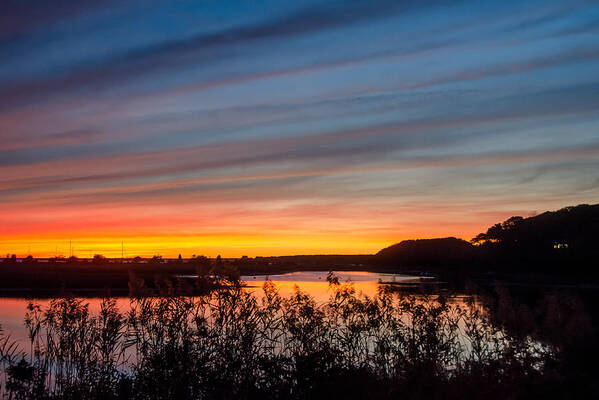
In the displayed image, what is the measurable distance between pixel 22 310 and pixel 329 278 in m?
34.1

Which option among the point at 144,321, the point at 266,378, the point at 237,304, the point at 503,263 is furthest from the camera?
the point at 503,263

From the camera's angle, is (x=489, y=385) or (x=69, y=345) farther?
(x=69, y=345)

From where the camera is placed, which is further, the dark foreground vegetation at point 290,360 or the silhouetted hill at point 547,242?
the silhouetted hill at point 547,242

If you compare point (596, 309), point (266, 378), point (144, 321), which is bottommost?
point (596, 309)

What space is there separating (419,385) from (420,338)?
512cm

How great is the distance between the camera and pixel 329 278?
59.6 feet

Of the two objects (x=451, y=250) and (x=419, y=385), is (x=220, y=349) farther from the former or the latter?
(x=451, y=250)

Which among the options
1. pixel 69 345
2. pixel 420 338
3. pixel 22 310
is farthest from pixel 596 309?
pixel 22 310

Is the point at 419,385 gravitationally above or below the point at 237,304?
below

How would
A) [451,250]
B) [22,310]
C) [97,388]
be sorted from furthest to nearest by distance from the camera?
[451,250]
[22,310]
[97,388]

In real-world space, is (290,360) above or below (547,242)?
below

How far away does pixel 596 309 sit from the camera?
147 ft

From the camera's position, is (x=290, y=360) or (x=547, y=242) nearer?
(x=290, y=360)

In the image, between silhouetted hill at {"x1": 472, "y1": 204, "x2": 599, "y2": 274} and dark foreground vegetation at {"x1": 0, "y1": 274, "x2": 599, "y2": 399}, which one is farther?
silhouetted hill at {"x1": 472, "y1": 204, "x2": 599, "y2": 274}
